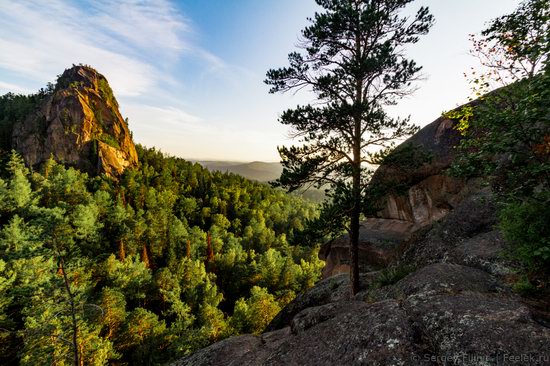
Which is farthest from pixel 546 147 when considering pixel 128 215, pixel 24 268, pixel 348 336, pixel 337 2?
pixel 128 215

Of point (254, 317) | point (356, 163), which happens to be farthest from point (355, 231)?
point (254, 317)

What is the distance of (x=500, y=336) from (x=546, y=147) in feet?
12.5

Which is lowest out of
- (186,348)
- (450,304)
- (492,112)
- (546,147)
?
(186,348)

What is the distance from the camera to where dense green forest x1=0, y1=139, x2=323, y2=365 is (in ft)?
67.7

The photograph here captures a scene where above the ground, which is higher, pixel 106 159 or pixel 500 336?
pixel 106 159

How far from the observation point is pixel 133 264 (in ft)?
166

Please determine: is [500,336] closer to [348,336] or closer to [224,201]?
[348,336]

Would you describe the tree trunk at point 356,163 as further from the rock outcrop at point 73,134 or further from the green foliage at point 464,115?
the rock outcrop at point 73,134

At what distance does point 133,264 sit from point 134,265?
1458 mm

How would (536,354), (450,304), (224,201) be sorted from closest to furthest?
(536,354)
(450,304)
(224,201)

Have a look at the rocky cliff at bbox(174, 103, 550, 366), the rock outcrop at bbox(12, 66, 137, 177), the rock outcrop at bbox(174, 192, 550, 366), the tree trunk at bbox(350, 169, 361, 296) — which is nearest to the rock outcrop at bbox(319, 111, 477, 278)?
the rocky cliff at bbox(174, 103, 550, 366)

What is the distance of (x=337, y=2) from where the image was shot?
11219mm

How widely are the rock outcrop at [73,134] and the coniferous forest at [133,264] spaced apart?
722 cm

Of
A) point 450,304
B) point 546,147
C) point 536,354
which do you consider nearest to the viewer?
point 536,354
